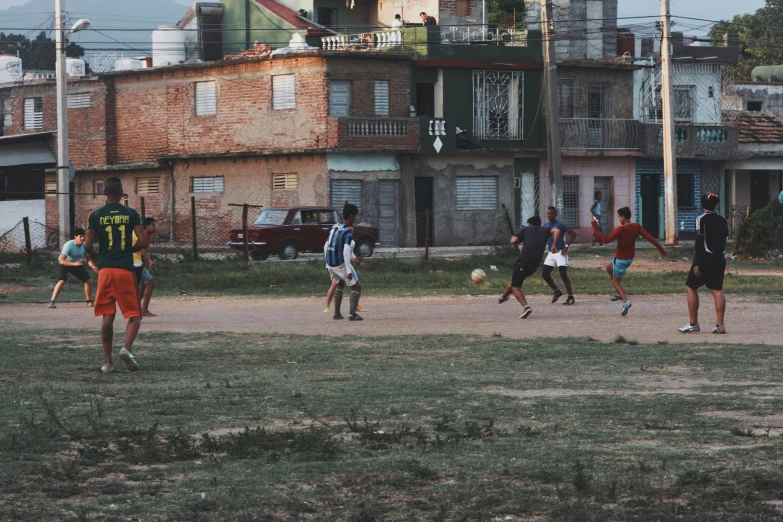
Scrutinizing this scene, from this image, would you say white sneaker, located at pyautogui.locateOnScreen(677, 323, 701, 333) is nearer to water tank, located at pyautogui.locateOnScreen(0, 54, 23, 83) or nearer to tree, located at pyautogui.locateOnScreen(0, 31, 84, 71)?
water tank, located at pyautogui.locateOnScreen(0, 54, 23, 83)

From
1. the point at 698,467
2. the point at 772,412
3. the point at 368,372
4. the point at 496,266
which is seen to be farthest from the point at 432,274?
the point at 698,467

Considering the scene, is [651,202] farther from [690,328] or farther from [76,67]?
[690,328]

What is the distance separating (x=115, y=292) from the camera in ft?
44.4

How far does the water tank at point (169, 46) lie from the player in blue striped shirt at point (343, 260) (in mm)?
33847

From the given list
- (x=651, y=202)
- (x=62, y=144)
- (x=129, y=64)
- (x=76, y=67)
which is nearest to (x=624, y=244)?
(x=62, y=144)

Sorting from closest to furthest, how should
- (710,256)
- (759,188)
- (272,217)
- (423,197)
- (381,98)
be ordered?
(710,256) → (272,217) → (381,98) → (423,197) → (759,188)

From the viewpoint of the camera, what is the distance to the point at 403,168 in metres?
46.8

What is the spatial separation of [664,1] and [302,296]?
869 inches

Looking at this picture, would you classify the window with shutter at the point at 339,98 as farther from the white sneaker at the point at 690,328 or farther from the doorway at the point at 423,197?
the white sneaker at the point at 690,328

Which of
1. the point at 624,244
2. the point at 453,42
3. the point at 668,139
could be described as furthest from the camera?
the point at 453,42

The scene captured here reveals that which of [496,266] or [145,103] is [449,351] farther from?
[145,103]

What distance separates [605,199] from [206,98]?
15.4 metres

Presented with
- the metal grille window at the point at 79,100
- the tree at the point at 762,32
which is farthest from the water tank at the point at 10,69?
the tree at the point at 762,32

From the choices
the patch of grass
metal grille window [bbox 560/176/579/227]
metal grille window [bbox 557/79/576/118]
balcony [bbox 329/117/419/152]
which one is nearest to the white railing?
balcony [bbox 329/117/419/152]
